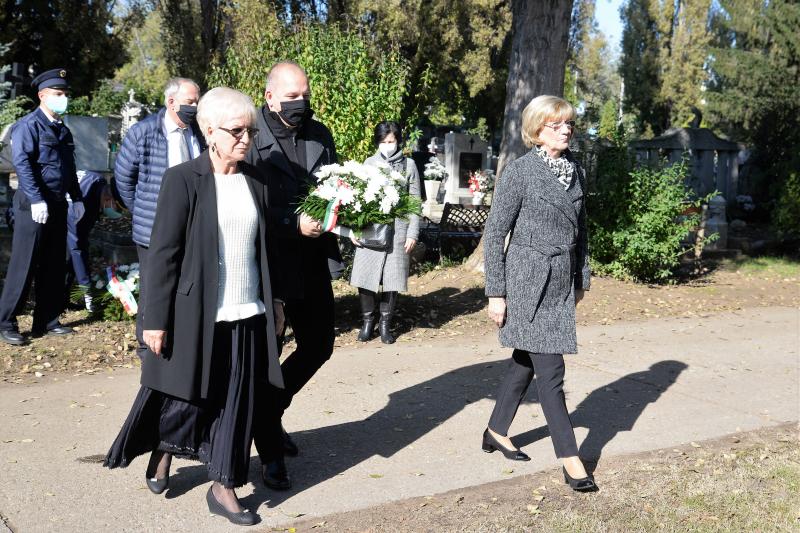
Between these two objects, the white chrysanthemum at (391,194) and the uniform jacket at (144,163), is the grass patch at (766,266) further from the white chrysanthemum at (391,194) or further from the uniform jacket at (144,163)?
the white chrysanthemum at (391,194)

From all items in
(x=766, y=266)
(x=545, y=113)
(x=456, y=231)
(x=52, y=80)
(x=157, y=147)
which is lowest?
(x=766, y=266)

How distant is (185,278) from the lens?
155 inches

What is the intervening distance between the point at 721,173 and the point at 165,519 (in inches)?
720

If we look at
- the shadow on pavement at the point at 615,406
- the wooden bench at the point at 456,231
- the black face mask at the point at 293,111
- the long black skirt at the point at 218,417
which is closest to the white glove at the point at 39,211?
the black face mask at the point at 293,111

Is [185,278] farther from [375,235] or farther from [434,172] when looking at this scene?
[434,172]

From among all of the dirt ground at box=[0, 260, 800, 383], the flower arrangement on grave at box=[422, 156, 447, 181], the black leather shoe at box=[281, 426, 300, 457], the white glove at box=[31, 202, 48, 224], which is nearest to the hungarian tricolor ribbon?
the black leather shoe at box=[281, 426, 300, 457]

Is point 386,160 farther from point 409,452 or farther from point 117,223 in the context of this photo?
point 117,223

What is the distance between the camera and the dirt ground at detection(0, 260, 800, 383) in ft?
22.7

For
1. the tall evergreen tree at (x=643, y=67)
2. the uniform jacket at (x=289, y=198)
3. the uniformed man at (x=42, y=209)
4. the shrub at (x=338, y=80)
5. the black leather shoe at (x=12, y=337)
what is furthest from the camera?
the tall evergreen tree at (x=643, y=67)

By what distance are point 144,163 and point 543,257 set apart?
8.87 feet

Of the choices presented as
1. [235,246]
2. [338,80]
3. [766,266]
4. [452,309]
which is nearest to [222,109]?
[235,246]

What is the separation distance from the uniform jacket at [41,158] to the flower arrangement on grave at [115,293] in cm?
89

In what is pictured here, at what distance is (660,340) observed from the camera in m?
8.62

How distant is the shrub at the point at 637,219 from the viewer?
11.1m
